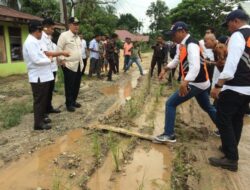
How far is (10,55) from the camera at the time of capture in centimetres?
1407

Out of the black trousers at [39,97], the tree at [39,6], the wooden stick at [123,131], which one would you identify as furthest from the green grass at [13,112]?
the tree at [39,6]

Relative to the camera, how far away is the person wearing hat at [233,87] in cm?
391

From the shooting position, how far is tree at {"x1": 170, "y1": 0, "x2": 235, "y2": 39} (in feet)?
111

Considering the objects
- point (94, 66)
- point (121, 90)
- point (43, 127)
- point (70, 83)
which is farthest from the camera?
point (94, 66)

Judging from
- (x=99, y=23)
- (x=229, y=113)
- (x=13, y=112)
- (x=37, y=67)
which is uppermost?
(x=99, y=23)

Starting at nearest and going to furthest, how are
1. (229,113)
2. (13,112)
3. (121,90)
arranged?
(229,113)
(13,112)
(121,90)

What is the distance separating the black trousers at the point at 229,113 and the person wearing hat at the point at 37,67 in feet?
9.65

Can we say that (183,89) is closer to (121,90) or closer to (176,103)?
(176,103)

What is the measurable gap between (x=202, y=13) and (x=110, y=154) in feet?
107

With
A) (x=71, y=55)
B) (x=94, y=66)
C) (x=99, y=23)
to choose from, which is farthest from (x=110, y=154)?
(x=99, y=23)

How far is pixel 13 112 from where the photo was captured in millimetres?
7148

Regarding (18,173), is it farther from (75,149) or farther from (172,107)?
(172,107)

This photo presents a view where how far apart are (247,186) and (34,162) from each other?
279cm

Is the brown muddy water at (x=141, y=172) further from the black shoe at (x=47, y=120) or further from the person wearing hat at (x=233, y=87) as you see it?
the black shoe at (x=47, y=120)
